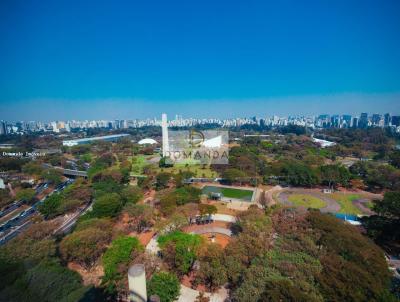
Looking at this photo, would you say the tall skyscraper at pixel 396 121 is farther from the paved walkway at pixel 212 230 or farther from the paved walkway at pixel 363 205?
the paved walkway at pixel 212 230

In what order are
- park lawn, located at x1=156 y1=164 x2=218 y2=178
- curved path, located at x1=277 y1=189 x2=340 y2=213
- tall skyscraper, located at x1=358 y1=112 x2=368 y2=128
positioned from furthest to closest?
tall skyscraper, located at x1=358 y1=112 x2=368 y2=128, park lawn, located at x1=156 y1=164 x2=218 y2=178, curved path, located at x1=277 y1=189 x2=340 y2=213

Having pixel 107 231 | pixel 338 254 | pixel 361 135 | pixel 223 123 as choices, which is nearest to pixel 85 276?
pixel 107 231

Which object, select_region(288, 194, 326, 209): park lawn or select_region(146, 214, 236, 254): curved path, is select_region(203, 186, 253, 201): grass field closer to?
select_region(288, 194, 326, 209): park lawn

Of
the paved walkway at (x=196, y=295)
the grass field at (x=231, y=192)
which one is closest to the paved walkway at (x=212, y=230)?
the paved walkway at (x=196, y=295)

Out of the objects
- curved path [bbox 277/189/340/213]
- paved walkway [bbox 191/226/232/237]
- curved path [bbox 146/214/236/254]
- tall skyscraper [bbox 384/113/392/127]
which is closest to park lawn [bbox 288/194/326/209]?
curved path [bbox 277/189/340/213]

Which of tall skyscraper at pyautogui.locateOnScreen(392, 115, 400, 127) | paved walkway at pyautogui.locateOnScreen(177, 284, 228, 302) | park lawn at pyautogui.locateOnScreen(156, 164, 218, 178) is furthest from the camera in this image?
tall skyscraper at pyautogui.locateOnScreen(392, 115, 400, 127)

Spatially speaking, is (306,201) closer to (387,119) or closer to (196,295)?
(196,295)

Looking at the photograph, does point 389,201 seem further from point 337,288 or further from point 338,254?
point 337,288
